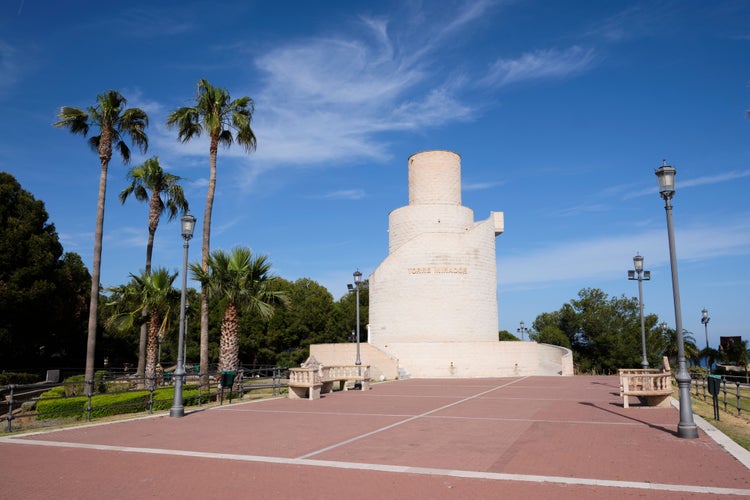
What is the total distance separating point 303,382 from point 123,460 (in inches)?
448

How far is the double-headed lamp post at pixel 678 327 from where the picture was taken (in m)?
10.3

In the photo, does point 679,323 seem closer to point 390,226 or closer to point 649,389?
point 649,389

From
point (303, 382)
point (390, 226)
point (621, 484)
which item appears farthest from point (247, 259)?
point (390, 226)

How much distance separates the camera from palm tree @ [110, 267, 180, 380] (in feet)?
79.9

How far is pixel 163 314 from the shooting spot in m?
26.1

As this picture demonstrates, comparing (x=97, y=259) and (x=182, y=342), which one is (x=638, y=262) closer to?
(x=182, y=342)

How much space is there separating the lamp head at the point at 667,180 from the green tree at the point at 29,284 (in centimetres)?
3683

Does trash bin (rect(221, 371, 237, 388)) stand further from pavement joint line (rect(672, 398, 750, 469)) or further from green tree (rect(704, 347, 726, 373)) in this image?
green tree (rect(704, 347, 726, 373))

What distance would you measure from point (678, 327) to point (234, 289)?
15.6 metres

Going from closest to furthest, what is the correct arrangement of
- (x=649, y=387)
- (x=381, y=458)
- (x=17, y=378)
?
(x=381, y=458) < (x=649, y=387) < (x=17, y=378)

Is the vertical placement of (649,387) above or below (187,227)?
below

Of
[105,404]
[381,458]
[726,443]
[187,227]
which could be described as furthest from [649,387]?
[105,404]

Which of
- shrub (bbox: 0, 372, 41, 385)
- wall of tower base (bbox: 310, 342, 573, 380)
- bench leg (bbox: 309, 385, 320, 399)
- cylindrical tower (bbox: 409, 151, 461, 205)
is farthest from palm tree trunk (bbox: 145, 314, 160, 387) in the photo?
cylindrical tower (bbox: 409, 151, 461, 205)

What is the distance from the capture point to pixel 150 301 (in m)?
24.2
